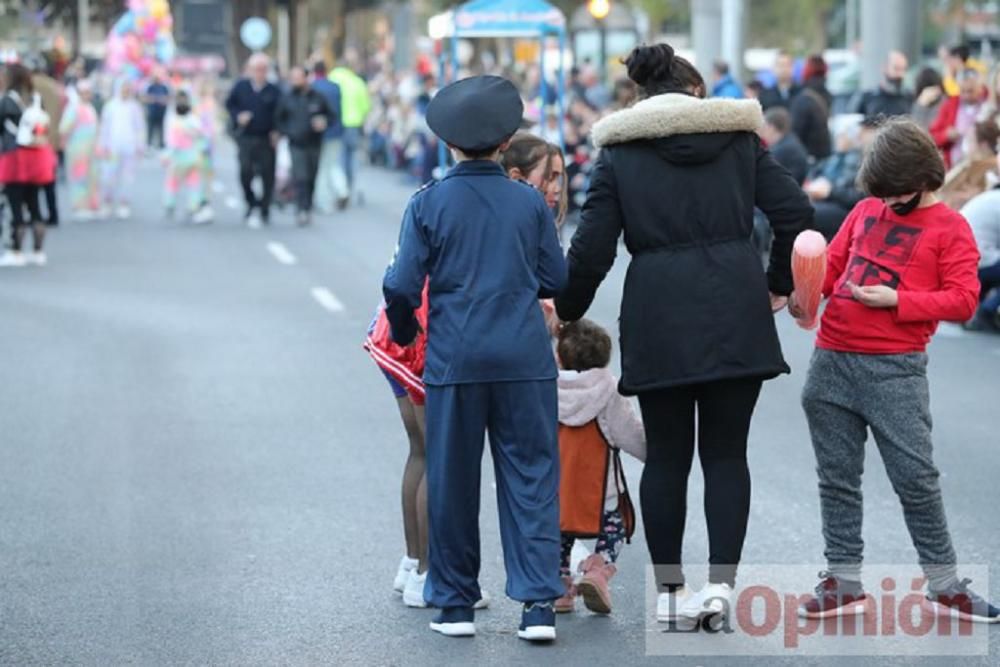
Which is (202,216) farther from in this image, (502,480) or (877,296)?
(877,296)

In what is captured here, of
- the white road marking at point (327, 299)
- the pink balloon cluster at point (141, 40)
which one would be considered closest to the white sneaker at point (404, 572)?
the white road marking at point (327, 299)

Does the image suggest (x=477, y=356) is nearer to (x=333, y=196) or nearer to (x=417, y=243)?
(x=417, y=243)

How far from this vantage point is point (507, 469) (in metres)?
6.35

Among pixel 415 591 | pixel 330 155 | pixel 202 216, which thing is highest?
pixel 415 591

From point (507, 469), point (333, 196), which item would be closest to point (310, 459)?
point (507, 469)

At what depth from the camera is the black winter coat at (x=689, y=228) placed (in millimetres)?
6195

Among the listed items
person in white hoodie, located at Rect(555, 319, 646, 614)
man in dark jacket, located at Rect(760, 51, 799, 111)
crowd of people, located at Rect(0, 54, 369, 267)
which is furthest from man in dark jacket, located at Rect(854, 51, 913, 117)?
person in white hoodie, located at Rect(555, 319, 646, 614)

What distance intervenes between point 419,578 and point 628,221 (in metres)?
1.41

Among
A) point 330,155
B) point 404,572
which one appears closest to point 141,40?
point 330,155

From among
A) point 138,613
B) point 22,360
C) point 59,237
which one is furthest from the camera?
point 59,237

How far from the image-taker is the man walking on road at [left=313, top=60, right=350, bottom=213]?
26.0 meters

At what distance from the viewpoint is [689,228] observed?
623 cm

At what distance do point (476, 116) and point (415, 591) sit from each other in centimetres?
160

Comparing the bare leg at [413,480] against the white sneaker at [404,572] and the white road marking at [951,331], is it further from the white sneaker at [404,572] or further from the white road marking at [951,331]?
the white road marking at [951,331]
